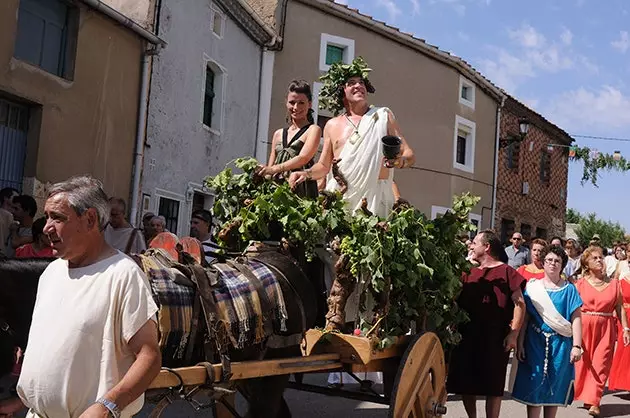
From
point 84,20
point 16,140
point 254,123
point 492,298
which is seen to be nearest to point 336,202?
point 492,298

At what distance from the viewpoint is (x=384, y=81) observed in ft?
66.4

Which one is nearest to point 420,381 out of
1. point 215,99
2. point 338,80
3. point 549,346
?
point 549,346

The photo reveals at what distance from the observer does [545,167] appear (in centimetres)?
2784

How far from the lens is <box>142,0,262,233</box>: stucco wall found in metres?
13.4

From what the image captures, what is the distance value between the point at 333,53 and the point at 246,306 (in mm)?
15882

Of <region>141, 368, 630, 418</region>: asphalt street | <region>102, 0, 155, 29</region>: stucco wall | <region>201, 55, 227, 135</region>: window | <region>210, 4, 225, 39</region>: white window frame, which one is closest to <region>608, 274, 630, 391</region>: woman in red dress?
<region>141, 368, 630, 418</region>: asphalt street

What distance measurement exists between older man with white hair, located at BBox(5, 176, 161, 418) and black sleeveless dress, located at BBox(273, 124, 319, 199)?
266 cm

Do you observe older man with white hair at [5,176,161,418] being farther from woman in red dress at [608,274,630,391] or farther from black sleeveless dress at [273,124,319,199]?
woman in red dress at [608,274,630,391]

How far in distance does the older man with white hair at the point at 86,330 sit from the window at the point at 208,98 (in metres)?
13.0

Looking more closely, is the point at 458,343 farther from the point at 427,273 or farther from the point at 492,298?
the point at 427,273

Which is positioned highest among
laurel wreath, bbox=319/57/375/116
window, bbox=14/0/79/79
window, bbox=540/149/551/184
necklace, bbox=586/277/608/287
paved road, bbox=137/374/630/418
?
window, bbox=540/149/551/184

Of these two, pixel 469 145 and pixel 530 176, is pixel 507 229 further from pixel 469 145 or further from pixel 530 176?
pixel 469 145

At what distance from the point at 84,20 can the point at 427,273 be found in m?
8.04

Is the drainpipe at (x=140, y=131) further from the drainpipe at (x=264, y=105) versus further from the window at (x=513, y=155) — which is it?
the window at (x=513, y=155)
